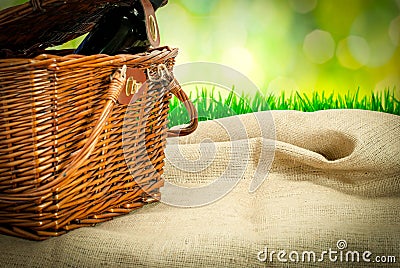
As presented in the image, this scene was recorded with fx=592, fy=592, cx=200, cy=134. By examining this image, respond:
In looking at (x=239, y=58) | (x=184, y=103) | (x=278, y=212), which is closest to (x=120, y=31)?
(x=184, y=103)

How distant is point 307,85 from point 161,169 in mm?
964

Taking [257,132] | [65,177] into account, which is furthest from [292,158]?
[65,177]

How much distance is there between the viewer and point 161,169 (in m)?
1.46

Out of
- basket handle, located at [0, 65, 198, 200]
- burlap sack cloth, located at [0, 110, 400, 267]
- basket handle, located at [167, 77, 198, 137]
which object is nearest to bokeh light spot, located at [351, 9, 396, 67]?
burlap sack cloth, located at [0, 110, 400, 267]

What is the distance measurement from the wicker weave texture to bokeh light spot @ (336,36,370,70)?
1089 mm

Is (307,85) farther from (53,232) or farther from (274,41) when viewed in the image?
(53,232)

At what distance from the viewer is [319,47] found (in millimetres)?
2213

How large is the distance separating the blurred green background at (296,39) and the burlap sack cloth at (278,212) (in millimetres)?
557

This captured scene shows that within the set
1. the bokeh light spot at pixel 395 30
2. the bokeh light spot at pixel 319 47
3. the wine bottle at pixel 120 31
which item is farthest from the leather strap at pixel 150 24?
the bokeh light spot at pixel 395 30

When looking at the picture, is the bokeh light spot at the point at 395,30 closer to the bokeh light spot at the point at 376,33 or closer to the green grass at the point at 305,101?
the bokeh light spot at the point at 376,33

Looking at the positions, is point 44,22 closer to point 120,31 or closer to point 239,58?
point 120,31

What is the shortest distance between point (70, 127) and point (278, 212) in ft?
1.56

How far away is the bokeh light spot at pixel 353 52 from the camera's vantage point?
7.22 feet

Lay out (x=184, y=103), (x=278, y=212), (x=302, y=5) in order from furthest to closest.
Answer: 1. (x=302, y=5)
2. (x=184, y=103)
3. (x=278, y=212)
